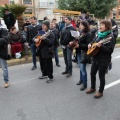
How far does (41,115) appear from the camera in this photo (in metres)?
4.16

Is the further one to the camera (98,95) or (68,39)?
(68,39)

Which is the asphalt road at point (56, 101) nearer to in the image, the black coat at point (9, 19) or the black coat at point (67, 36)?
the black coat at point (67, 36)

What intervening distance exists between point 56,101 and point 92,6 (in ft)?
90.3

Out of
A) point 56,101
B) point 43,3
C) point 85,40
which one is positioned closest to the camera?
point 56,101

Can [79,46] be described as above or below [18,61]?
above

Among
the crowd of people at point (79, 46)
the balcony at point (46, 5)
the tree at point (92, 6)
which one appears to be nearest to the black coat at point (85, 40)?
the crowd of people at point (79, 46)

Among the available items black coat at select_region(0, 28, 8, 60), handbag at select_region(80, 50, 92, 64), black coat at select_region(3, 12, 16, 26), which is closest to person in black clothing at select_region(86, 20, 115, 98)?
handbag at select_region(80, 50, 92, 64)

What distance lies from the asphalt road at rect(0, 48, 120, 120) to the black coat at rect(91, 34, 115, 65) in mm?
839

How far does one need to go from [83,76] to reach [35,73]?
2313 mm

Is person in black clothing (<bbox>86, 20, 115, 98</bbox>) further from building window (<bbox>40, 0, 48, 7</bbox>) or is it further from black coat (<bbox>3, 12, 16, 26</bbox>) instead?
building window (<bbox>40, 0, 48, 7</bbox>)

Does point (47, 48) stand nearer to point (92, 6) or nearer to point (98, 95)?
point (98, 95)

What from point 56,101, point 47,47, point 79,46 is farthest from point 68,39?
point 56,101

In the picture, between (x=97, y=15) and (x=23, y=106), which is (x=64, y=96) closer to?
(x=23, y=106)

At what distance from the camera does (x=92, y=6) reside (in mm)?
30656
